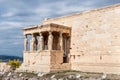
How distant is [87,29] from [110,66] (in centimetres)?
393

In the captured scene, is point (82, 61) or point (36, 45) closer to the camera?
point (82, 61)

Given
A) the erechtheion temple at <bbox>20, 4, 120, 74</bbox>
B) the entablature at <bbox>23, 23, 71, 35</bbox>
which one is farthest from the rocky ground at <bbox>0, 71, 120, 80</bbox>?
the entablature at <bbox>23, 23, 71, 35</bbox>

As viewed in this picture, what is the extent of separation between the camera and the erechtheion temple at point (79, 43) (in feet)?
73.2

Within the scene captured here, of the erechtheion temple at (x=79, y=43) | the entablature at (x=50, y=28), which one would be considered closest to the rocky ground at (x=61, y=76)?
the erechtheion temple at (x=79, y=43)

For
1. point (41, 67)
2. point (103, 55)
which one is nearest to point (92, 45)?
point (103, 55)

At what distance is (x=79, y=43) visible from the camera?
83.4 ft

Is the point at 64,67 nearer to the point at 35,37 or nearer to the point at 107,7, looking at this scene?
the point at 35,37

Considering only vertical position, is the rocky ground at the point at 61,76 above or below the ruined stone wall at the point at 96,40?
below

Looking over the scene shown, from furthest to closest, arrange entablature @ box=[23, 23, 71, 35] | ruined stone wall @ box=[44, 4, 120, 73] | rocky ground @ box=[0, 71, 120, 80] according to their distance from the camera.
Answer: entablature @ box=[23, 23, 71, 35] < ruined stone wall @ box=[44, 4, 120, 73] < rocky ground @ box=[0, 71, 120, 80]

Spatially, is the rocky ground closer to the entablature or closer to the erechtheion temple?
the erechtheion temple

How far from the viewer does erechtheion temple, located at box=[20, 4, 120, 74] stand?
73.2 feet

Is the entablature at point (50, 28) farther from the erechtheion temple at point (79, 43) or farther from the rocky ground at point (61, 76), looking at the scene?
the rocky ground at point (61, 76)

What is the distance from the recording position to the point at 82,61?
987 inches

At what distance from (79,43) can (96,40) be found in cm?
219
